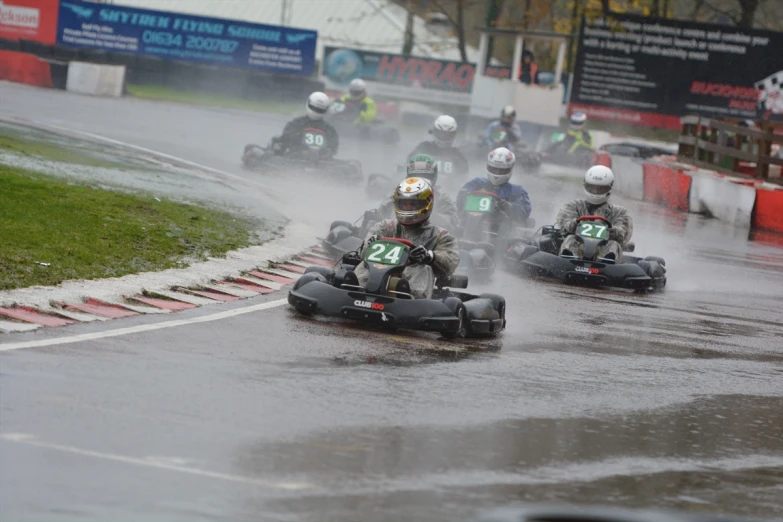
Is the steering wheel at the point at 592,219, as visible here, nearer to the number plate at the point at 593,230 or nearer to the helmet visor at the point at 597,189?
the number plate at the point at 593,230

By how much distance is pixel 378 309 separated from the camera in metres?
10.3

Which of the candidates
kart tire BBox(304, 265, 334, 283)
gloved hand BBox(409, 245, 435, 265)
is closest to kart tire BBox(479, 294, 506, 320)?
gloved hand BBox(409, 245, 435, 265)

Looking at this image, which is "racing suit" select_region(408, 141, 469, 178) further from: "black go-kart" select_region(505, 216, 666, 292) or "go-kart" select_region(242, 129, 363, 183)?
"black go-kart" select_region(505, 216, 666, 292)

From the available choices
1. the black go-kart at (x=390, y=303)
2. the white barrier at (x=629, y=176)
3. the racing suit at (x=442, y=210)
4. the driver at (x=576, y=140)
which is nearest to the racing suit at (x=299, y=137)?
the racing suit at (x=442, y=210)

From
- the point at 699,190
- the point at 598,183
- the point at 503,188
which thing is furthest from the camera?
the point at 699,190

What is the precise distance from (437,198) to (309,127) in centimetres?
850

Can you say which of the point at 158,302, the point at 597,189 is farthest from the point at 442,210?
the point at 158,302

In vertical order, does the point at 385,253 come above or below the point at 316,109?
below

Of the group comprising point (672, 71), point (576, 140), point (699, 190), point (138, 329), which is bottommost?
point (138, 329)

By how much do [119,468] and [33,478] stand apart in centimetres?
39

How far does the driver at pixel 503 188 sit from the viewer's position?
668 inches

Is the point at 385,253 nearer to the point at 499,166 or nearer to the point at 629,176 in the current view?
the point at 499,166

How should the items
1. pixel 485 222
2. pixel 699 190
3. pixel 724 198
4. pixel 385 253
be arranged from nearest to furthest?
1. pixel 385 253
2. pixel 485 222
3. pixel 724 198
4. pixel 699 190

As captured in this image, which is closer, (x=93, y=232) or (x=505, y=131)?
(x=93, y=232)
